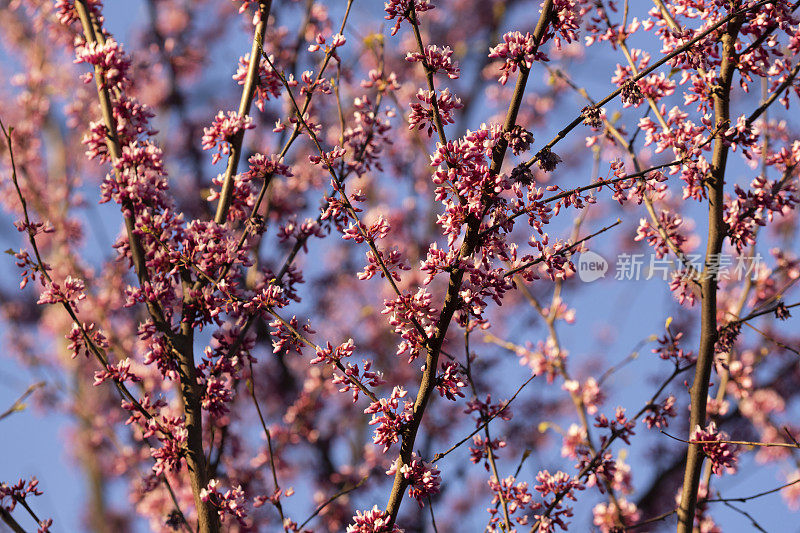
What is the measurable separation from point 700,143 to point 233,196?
250 cm

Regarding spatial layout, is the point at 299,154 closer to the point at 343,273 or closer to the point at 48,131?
the point at 343,273

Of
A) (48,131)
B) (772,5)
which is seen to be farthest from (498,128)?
(48,131)

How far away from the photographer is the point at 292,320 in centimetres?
334

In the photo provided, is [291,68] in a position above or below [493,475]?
above

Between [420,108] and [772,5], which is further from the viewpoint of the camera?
[772,5]

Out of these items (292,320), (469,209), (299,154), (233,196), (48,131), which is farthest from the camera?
(48,131)

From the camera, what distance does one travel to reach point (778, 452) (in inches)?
361

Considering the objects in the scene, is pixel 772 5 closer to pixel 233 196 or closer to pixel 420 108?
pixel 420 108

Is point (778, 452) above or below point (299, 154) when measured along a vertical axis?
below

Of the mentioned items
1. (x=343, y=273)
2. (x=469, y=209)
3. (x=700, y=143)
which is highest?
(x=343, y=273)

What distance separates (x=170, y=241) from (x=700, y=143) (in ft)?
8.99

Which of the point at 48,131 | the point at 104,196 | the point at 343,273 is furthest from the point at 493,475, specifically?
the point at 48,131

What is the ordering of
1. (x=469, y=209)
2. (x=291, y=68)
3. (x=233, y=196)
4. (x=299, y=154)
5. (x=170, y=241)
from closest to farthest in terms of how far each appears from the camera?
(x=469, y=209) < (x=170, y=241) < (x=233, y=196) < (x=291, y=68) < (x=299, y=154)

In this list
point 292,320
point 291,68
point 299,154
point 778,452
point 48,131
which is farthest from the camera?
point 48,131
